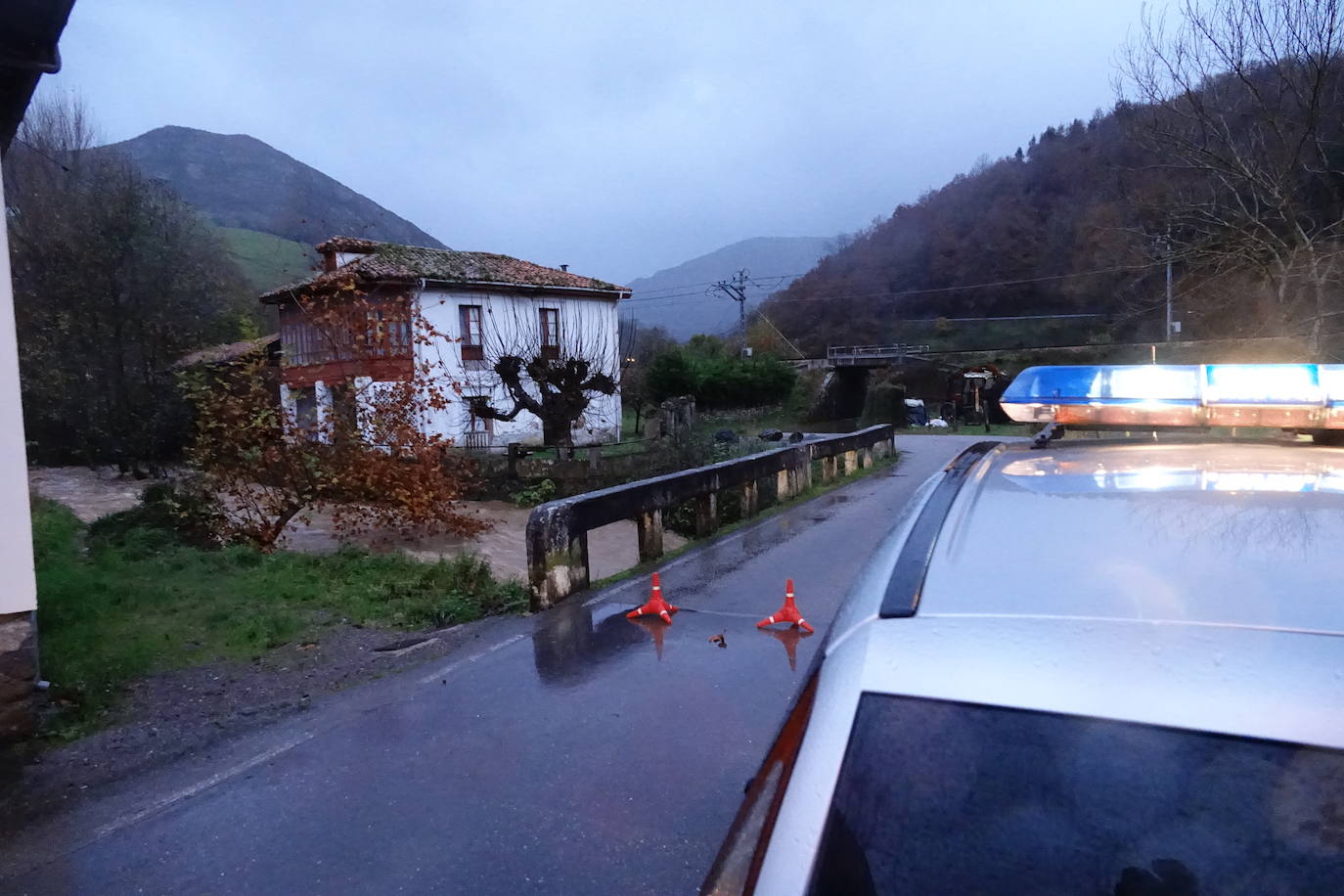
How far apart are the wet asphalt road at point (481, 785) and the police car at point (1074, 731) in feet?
6.75

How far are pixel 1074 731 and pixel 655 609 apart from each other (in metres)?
5.47

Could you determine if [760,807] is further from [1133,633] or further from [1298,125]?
[1298,125]

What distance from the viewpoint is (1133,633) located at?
1443 mm

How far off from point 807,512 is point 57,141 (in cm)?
2854

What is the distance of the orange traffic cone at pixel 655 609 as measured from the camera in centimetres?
663

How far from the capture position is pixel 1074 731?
4.35 ft

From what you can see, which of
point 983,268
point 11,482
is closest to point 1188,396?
point 11,482

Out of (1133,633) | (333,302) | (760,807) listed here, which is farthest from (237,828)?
(333,302)

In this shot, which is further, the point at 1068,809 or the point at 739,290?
the point at 739,290

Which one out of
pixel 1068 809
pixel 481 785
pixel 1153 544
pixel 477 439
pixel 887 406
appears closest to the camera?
pixel 1068 809

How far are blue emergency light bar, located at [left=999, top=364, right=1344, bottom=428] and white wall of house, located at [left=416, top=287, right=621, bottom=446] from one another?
21.8 m

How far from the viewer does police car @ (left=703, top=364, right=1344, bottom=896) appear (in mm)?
1231

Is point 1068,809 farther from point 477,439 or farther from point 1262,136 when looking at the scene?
point 477,439

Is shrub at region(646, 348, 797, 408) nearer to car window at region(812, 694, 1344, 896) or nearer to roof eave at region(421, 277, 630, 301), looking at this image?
roof eave at region(421, 277, 630, 301)
